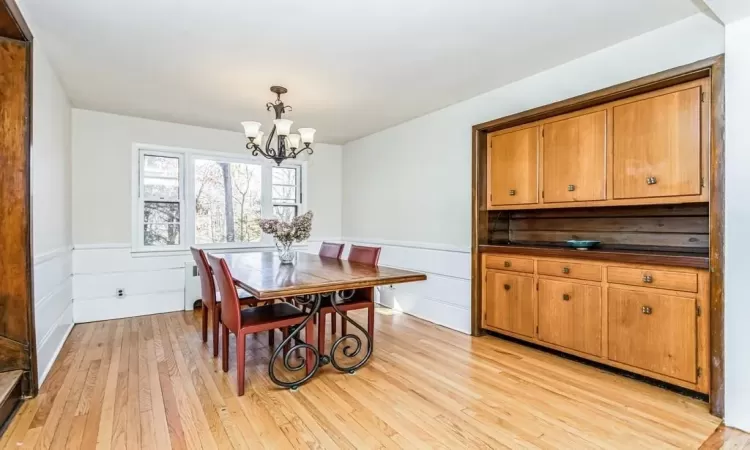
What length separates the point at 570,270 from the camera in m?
2.92

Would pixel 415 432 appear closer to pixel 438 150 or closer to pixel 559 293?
pixel 559 293

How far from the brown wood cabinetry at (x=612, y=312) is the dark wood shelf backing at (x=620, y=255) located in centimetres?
4

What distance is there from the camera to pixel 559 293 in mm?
2996

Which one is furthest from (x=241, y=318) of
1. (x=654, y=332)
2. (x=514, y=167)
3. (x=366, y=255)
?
(x=654, y=332)

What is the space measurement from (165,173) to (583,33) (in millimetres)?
4563

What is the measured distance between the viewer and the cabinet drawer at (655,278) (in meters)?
2.31

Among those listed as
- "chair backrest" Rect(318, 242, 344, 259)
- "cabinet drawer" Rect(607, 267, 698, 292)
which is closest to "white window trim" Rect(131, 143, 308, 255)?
"chair backrest" Rect(318, 242, 344, 259)

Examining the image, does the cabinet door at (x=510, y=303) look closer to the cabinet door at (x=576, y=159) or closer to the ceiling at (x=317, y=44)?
the cabinet door at (x=576, y=159)

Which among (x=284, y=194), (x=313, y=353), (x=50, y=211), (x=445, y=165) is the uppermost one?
(x=445, y=165)

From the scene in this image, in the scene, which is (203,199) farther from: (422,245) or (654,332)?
(654,332)

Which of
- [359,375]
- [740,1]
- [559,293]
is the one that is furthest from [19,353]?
[740,1]

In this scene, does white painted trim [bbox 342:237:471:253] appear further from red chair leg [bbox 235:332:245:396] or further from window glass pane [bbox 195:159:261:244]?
red chair leg [bbox 235:332:245:396]

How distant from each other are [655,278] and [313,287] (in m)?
2.17

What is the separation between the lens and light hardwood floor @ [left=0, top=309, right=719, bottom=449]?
6.37 ft
